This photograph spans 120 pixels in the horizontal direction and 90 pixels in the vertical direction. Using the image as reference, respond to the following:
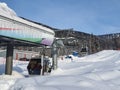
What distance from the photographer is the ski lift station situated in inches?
598

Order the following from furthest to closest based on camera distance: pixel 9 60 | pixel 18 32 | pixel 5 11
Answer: pixel 9 60
pixel 5 11
pixel 18 32

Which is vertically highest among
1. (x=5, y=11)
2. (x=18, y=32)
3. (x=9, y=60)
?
(x=5, y=11)

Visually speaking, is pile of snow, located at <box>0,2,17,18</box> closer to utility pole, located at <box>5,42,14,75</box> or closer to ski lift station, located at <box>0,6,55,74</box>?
ski lift station, located at <box>0,6,55,74</box>

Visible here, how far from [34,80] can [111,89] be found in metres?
2.85

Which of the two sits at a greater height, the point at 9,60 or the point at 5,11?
the point at 5,11

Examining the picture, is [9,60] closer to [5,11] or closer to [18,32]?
[18,32]

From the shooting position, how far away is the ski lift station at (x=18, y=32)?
49.8 feet

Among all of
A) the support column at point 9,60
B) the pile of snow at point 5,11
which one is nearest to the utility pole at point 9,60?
the support column at point 9,60

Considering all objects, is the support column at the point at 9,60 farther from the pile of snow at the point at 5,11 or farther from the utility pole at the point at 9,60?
the pile of snow at the point at 5,11

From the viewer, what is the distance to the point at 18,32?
16.4m

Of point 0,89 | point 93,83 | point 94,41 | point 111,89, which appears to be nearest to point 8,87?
point 0,89

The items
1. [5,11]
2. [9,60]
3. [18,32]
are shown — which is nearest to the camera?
[18,32]

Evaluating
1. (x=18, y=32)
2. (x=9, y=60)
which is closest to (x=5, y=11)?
(x=18, y=32)

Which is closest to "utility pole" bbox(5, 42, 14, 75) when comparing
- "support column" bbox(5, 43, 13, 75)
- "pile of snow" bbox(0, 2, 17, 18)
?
"support column" bbox(5, 43, 13, 75)
